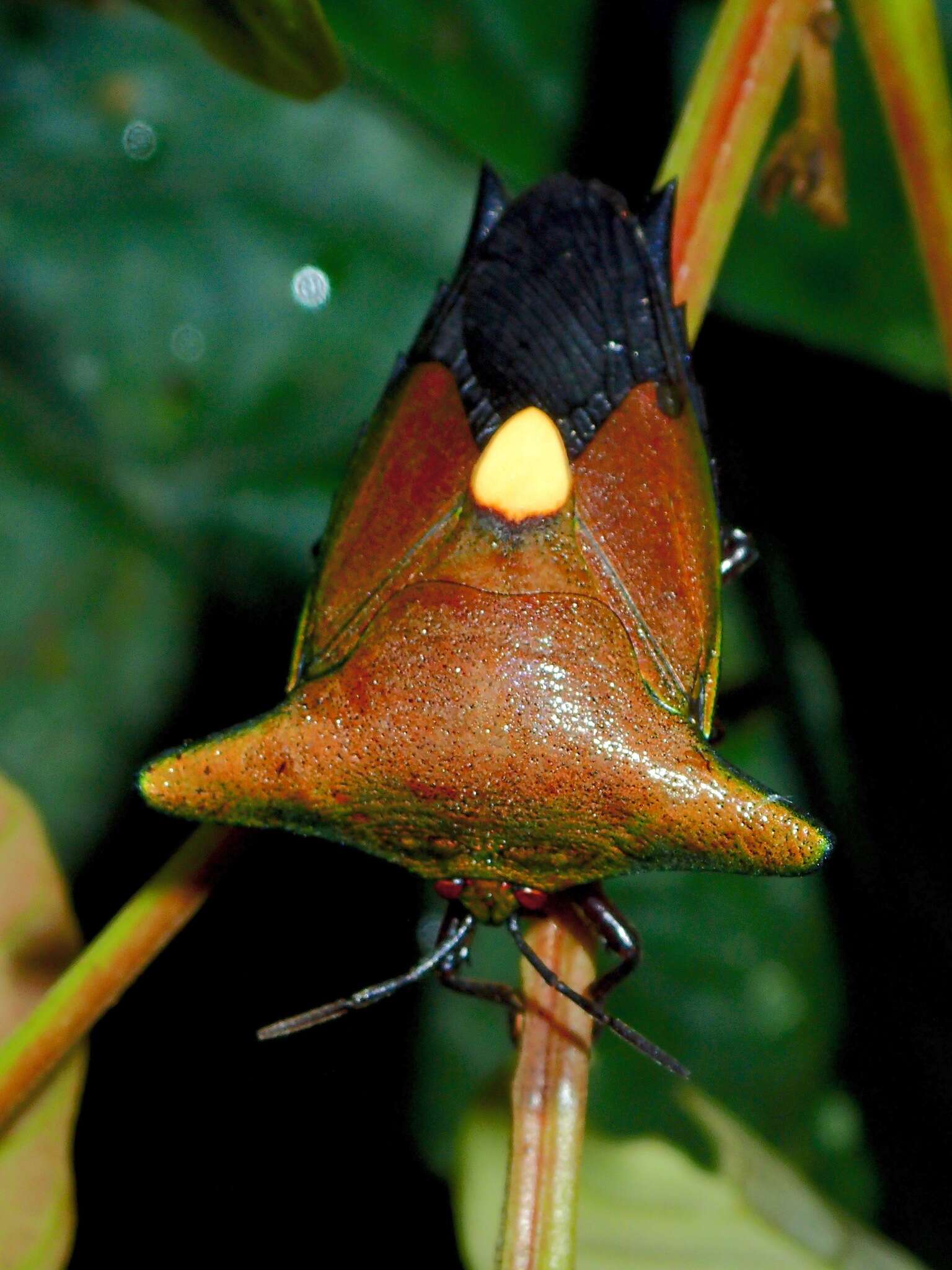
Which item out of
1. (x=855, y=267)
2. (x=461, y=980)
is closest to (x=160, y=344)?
(x=855, y=267)

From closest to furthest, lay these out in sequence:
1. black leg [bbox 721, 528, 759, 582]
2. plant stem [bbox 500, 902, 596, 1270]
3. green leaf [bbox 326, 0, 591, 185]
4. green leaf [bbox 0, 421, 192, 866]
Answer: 1. plant stem [bbox 500, 902, 596, 1270]
2. black leg [bbox 721, 528, 759, 582]
3. green leaf [bbox 0, 421, 192, 866]
4. green leaf [bbox 326, 0, 591, 185]

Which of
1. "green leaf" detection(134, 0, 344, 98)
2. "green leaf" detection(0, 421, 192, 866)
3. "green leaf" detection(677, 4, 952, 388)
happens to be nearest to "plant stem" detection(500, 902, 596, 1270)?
"green leaf" detection(134, 0, 344, 98)

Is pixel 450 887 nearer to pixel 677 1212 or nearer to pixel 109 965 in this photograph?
pixel 109 965

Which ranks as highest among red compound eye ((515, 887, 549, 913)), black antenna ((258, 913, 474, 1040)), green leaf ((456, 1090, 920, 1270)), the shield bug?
the shield bug

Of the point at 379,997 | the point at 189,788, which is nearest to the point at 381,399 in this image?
the point at 189,788

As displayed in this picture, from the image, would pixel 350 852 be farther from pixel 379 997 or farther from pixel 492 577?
Result: pixel 492 577

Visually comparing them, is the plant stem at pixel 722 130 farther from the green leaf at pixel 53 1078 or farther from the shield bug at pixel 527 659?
the green leaf at pixel 53 1078

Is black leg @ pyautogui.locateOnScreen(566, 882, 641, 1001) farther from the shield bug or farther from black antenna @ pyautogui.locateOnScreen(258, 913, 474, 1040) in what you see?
black antenna @ pyautogui.locateOnScreen(258, 913, 474, 1040)
